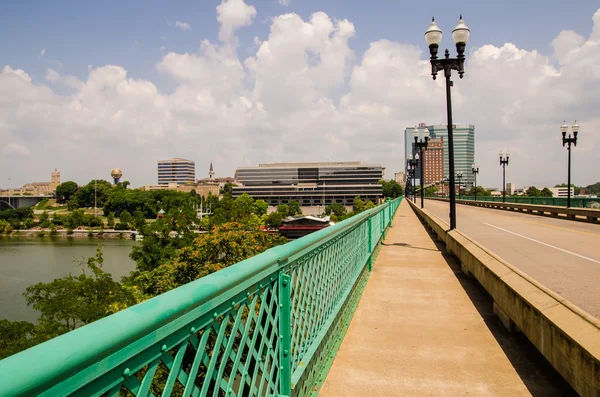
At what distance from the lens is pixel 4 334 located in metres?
23.0

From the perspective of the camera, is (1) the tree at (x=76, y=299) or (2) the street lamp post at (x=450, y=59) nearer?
(2) the street lamp post at (x=450, y=59)

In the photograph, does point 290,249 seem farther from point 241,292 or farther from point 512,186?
point 512,186

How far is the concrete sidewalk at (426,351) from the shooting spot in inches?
148

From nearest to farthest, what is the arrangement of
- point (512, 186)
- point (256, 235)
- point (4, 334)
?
point (4, 334), point (256, 235), point (512, 186)

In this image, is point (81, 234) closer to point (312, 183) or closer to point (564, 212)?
point (312, 183)

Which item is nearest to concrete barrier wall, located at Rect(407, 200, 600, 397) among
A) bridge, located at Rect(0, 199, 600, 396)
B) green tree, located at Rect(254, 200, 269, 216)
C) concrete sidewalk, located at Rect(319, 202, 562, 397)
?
bridge, located at Rect(0, 199, 600, 396)

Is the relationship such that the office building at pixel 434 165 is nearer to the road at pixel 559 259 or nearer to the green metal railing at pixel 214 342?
the road at pixel 559 259

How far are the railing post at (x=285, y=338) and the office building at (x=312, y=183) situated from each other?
148819mm

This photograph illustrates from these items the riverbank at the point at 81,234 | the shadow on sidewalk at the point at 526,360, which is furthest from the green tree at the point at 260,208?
the shadow on sidewalk at the point at 526,360

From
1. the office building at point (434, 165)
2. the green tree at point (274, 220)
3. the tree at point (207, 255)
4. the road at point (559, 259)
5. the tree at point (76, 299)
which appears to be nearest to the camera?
the road at point (559, 259)

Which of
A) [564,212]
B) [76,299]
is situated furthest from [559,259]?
[76,299]

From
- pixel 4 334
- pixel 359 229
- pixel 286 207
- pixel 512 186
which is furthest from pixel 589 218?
pixel 512 186

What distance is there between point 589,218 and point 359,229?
63.8 ft

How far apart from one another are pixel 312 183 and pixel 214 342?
16123 cm
